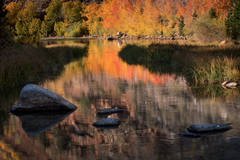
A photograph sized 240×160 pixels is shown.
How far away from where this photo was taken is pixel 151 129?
11.0m

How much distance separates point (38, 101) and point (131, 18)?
107 meters

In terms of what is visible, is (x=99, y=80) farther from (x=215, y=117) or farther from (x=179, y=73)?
(x=215, y=117)

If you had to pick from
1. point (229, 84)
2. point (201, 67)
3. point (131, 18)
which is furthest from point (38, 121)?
point (131, 18)

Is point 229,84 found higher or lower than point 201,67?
lower

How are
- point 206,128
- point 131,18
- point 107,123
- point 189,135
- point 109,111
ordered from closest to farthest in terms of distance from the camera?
point 189,135 → point 206,128 → point 107,123 → point 109,111 → point 131,18

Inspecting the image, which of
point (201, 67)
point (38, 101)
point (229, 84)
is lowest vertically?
point (229, 84)

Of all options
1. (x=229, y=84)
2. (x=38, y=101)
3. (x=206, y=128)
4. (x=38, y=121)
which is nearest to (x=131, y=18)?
(x=229, y=84)

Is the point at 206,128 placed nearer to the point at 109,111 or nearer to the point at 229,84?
the point at 109,111

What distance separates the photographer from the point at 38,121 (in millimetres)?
12406

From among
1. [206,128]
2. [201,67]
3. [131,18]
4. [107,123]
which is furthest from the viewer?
[131,18]

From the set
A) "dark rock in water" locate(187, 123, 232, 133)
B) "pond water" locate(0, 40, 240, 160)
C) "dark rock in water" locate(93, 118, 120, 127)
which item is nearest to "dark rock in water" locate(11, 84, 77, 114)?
"pond water" locate(0, 40, 240, 160)

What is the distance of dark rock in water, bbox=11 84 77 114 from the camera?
44.2 ft

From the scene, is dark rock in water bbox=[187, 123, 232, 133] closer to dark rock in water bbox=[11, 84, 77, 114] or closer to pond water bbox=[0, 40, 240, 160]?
pond water bbox=[0, 40, 240, 160]

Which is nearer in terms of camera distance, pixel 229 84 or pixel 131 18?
pixel 229 84
